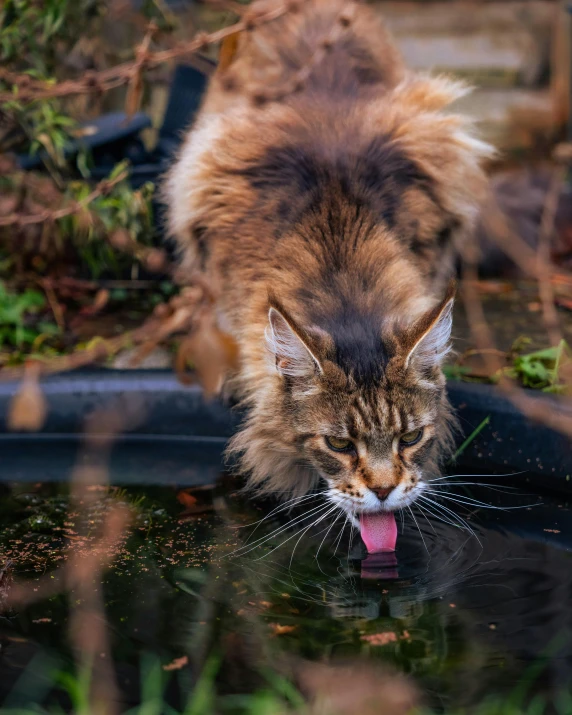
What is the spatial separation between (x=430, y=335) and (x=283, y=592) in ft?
3.17

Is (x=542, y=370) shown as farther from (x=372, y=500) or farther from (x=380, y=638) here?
(x=380, y=638)

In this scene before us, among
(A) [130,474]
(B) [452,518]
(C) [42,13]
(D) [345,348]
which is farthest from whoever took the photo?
(C) [42,13]

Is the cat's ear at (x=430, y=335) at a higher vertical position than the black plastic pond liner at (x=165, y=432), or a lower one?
higher

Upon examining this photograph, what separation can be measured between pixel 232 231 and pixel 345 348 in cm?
105

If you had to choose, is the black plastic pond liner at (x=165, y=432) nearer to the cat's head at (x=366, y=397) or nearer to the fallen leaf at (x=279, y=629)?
the cat's head at (x=366, y=397)

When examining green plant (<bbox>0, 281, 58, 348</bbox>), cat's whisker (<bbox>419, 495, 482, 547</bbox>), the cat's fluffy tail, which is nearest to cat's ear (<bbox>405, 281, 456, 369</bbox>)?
cat's whisker (<bbox>419, 495, 482, 547</bbox>)

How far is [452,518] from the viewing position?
3.68 meters

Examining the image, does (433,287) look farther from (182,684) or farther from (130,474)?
(182,684)

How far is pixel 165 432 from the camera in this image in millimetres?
4254

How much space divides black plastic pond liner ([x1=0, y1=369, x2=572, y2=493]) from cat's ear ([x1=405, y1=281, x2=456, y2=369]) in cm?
64

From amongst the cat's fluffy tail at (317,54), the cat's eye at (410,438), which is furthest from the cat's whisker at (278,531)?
the cat's fluffy tail at (317,54)

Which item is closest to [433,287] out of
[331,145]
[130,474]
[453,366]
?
[453,366]

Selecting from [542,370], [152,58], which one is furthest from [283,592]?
[152,58]

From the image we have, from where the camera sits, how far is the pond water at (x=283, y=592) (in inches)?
107
